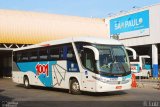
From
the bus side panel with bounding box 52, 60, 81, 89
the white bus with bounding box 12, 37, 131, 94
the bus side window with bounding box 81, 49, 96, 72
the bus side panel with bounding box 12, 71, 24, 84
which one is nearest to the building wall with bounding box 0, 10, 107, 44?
the bus side panel with bounding box 12, 71, 24, 84

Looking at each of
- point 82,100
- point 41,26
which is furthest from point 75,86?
point 41,26

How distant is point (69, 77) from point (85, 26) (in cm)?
2898

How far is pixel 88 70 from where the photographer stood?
17391mm

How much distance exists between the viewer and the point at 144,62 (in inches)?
1558

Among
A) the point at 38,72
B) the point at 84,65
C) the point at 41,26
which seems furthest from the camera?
the point at 41,26

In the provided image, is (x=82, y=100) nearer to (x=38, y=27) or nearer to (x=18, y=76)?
(x=18, y=76)

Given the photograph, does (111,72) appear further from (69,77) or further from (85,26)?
(85,26)

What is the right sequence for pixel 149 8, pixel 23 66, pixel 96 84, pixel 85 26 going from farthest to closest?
1. pixel 85 26
2. pixel 149 8
3. pixel 23 66
4. pixel 96 84

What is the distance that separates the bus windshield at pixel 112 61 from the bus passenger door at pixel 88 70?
0.39m

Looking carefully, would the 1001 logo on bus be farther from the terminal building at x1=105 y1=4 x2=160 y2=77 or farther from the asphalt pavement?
the terminal building at x1=105 y1=4 x2=160 y2=77

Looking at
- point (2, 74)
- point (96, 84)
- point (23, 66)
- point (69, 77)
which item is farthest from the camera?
point (2, 74)

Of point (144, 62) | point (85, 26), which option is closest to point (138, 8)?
point (144, 62)

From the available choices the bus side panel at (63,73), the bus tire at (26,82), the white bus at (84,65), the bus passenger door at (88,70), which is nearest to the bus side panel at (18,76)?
the bus tire at (26,82)

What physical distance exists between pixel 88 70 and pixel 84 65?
42 cm
